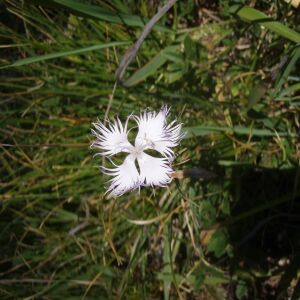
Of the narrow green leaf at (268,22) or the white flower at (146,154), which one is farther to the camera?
the narrow green leaf at (268,22)

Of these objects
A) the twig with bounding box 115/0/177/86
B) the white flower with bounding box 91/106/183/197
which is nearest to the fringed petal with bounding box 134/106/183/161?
the white flower with bounding box 91/106/183/197

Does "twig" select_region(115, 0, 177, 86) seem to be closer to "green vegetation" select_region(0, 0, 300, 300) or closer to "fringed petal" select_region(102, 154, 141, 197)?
"green vegetation" select_region(0, 0, 300, 300)

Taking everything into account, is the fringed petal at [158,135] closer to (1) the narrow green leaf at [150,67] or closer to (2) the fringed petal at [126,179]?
(2) the fringed petal at [126,179]

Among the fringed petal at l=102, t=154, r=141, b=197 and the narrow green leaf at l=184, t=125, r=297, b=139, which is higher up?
the narrow green leaf at l=184, t=125, r=297, b=139

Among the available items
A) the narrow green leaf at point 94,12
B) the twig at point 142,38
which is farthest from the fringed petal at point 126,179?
the narrow green leaf at point 94,12

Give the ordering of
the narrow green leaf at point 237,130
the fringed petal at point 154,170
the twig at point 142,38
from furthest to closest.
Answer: the narrow green leaf at point 237,130 → the twig at point 142,38 → the fringed petal at point 154,170
